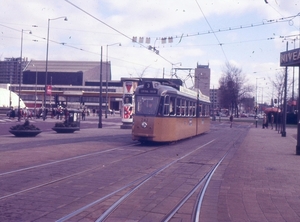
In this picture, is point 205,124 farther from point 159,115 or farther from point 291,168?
point 291,168

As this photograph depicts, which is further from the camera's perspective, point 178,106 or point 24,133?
point 24,133

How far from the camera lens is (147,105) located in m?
23.2

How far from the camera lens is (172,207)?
8.97 m

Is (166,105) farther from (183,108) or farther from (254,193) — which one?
(254,193)

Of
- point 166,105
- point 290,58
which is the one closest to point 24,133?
point 166,105

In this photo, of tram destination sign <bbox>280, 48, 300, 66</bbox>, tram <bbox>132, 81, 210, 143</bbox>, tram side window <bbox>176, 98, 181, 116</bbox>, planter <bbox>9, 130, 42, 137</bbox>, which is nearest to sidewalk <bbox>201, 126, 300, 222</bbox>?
tram destination sign <bbox>280, 48, 300, 66</bbox>

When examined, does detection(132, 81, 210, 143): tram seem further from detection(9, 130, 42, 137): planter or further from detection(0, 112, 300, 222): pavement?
detection(9, 130, 42, 137): planter

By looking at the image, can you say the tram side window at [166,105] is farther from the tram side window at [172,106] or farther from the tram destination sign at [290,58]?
the tram destination sign at [290,58]

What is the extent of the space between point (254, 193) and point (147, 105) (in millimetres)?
12864

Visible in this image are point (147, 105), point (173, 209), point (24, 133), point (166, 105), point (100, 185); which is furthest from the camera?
point (24, 133)

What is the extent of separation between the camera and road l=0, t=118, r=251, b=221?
8.20 m

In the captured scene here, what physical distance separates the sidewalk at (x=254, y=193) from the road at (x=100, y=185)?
1.47ft

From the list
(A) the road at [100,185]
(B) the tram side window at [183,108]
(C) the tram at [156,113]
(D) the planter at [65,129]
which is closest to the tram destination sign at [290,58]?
(A) the road at [100,185]

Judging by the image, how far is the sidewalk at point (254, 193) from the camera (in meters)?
8.53
